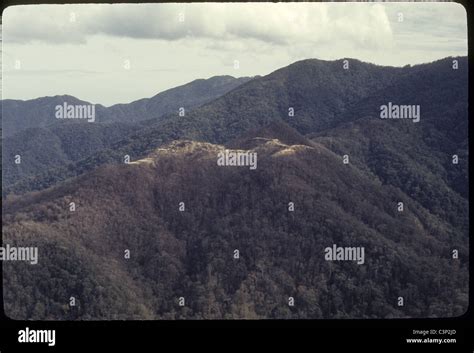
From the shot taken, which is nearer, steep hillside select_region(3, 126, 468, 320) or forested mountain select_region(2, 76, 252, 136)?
steep hillside select_region(3, 126, 468, 320)

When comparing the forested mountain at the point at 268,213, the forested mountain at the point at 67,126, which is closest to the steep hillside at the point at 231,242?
the forested mountain at the point at 268,213

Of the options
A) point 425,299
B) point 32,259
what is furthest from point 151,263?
point 425,299

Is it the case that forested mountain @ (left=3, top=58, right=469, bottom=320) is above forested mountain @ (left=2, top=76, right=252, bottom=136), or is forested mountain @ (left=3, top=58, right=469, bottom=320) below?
below

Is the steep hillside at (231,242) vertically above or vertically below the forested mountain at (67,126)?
below

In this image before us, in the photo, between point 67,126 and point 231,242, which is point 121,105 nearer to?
point 67,126

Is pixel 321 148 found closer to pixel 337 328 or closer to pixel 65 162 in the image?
pixel 337 328

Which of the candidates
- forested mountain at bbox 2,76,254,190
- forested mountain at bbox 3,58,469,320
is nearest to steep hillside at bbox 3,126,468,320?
forested mountain at bbox 3,58,469,320

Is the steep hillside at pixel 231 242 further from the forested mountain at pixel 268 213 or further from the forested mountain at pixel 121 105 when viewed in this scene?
the forested mountain at pixel 121 105

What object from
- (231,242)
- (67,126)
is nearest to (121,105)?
(67,126)

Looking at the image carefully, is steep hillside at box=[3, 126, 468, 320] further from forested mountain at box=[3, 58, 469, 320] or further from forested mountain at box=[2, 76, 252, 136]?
forested mountain at box=[2, 76, 252, 136]
